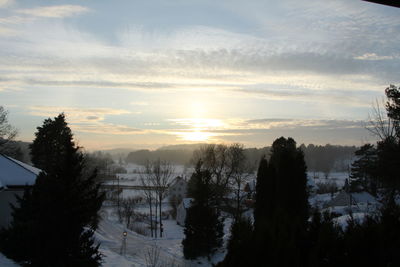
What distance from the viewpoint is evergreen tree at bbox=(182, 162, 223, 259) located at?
2214 cm

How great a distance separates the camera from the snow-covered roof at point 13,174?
18.0m

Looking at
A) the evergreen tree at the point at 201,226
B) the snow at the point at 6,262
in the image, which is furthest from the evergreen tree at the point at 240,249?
the evergreen tree at the point at 201,226

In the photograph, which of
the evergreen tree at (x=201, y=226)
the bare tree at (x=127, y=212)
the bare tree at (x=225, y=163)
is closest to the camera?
the evergreen tree at (x=201, y=226)

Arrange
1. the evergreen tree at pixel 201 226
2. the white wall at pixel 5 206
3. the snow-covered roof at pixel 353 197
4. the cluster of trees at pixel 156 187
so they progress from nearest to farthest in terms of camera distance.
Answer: the white wall at pixel 5 206
the evergreen tree at pixel 201 226
the cluster of trees at pixel 156 187
the snow-covered roof at pixel 353 197

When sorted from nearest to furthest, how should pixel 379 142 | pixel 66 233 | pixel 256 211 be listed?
pixel 66 233
pixel 379 142
pixel 256 211

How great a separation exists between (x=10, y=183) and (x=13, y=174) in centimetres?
132

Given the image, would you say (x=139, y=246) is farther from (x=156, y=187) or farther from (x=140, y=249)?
(x=156, y=187)

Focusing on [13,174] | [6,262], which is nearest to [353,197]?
[13,174]

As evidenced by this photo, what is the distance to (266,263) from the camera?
14.3 ft

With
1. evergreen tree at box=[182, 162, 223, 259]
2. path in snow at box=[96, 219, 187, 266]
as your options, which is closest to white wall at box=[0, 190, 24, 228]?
path in snow at box=[96, 219, 187, 266]

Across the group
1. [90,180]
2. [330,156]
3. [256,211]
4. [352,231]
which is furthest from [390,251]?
[330,156]

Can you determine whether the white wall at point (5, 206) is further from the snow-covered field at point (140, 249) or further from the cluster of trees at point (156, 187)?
the cluster of trees at point (156, 187)

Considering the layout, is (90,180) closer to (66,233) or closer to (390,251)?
(66,233)

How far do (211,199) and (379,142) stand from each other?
37.0ft
